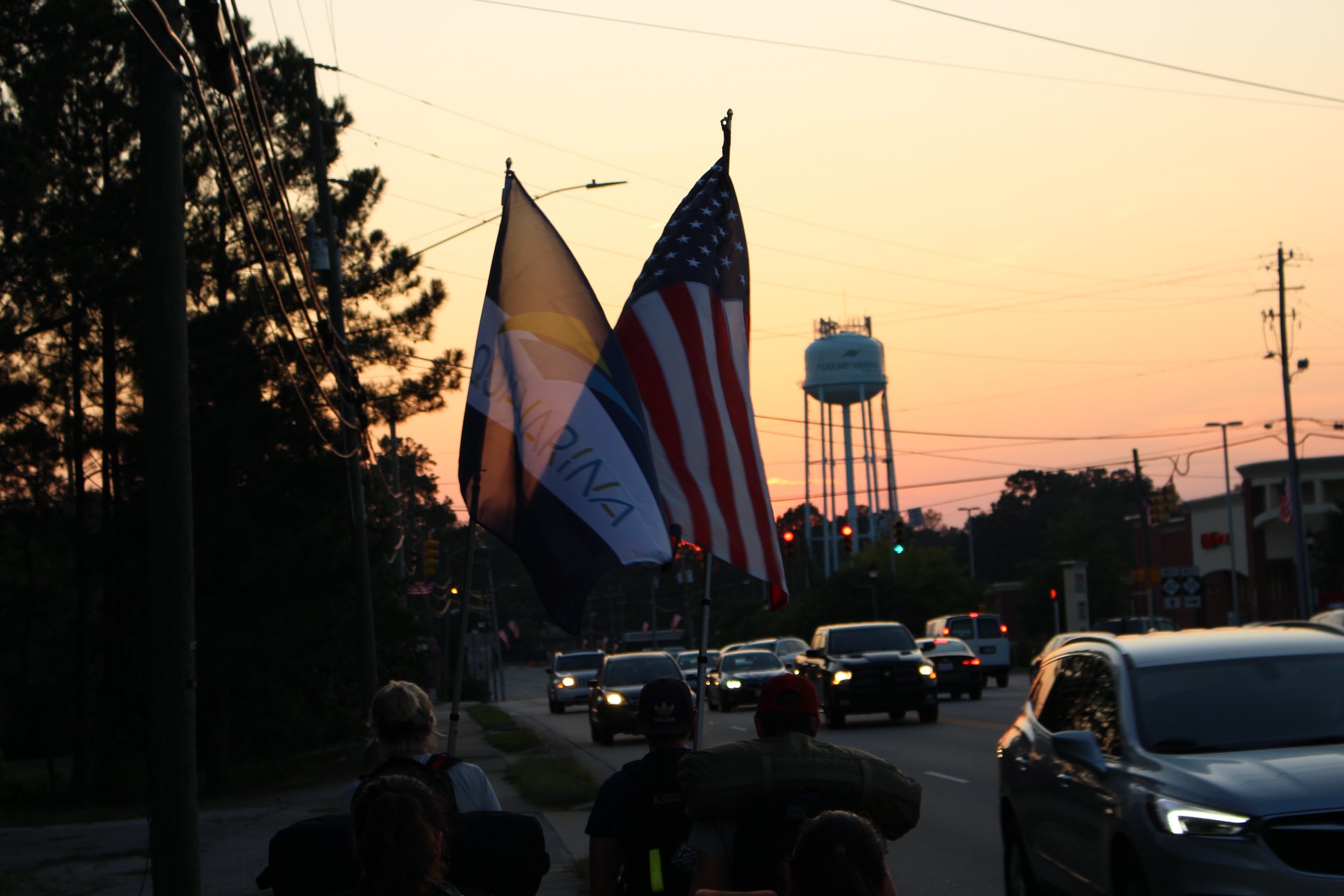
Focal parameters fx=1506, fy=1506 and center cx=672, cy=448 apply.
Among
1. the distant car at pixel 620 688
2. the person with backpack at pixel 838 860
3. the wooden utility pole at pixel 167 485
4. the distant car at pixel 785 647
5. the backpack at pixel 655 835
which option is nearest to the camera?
the person with backpack at pixel 838 860

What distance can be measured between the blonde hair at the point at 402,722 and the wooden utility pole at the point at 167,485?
535 centimetres

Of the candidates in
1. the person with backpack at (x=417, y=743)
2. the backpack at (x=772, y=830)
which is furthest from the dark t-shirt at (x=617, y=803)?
the backpack at (x=772, y=830)

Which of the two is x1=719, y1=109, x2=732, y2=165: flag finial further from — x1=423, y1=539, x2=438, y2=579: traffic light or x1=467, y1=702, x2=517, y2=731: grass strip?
x1=423, y1=539, x2=438, y2=579: traffic light

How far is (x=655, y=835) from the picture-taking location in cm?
491

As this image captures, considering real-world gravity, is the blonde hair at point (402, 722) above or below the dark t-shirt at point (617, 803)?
above

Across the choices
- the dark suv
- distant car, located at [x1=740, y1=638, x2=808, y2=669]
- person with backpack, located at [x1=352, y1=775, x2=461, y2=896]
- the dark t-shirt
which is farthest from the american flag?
distant car, located at [x1=740, y1=638, x2=808, y2=669]

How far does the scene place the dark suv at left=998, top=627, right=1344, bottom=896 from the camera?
6.55m

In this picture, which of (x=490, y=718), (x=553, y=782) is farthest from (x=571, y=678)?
(x=553, y=782)

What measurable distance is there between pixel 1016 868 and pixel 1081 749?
5.99 ft


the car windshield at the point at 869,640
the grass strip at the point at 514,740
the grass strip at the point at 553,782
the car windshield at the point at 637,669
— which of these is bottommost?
the grass strip at the point at 514,740

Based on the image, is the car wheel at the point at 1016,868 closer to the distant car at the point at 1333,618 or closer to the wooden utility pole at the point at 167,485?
the wooden utility pole at the point at 167,485

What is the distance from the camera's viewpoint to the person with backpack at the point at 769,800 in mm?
4492

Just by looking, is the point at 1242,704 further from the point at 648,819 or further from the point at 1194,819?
the point at 648,819

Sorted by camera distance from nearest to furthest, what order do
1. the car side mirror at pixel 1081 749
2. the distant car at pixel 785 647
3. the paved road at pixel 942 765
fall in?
the car side mirror at pixel 1081 749
the paved road at pixel 942 765
the distant car at pixel 785 647
